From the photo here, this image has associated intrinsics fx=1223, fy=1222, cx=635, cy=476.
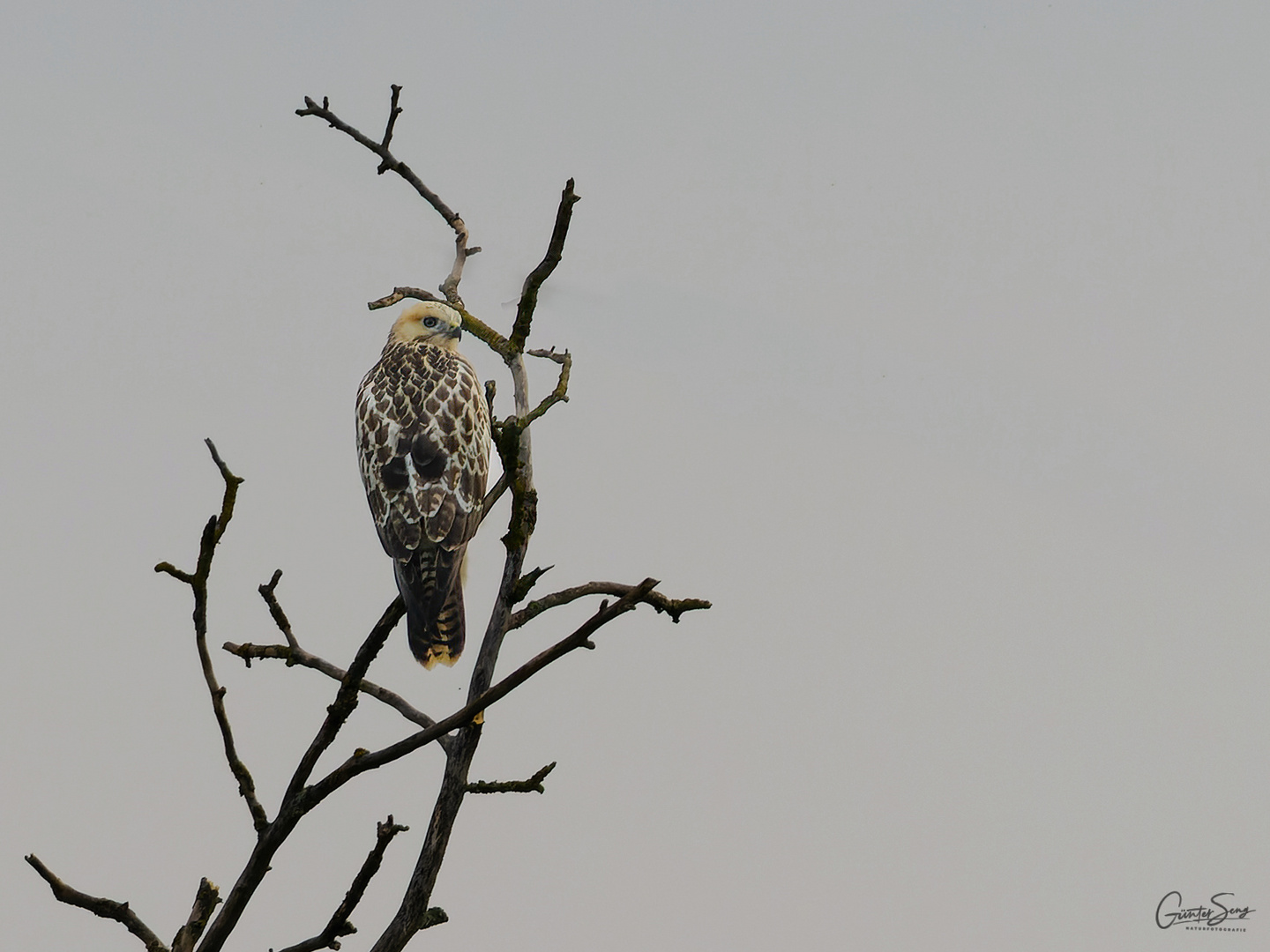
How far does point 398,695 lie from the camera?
444 centimetres

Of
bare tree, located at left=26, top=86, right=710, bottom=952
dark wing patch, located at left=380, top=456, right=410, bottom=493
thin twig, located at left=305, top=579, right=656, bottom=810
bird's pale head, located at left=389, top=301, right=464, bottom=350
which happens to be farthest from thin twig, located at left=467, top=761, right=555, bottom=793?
bird's pale head, located at left=389, top=301, right=464, bottom=350

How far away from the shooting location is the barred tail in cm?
507

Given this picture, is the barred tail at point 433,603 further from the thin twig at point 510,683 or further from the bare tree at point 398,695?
the thin twig at point 510,683

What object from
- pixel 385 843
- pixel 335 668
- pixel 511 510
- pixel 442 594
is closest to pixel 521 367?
pixel 511 510

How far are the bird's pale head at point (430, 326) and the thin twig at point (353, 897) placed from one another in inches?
155

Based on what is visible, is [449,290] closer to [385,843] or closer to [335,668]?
[335,668]

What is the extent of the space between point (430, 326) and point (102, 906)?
4.16 meters

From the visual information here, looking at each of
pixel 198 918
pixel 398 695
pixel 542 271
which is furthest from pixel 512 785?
pixel 542 271

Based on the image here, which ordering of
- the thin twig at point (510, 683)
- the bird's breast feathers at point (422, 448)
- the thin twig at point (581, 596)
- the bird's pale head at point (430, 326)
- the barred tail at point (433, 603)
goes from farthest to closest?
the bird's pale head at point (430, 326) < the bird's breast feathers at point (422, 448) < the barred tail at point (433, 603) < the thin twig at point (581, 596) < the thin twig at point (510, 683)

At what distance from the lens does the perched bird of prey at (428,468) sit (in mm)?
5184

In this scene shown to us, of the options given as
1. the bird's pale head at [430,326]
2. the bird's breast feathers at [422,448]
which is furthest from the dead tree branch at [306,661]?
the bird's pale head at [430,326]

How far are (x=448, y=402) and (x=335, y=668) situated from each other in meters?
1.96

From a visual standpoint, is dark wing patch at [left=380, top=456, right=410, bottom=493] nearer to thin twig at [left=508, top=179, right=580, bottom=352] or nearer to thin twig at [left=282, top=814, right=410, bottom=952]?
thin twig at [left=508, top=179, right=580, bottom=352]

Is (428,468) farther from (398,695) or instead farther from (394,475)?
(398,695)
